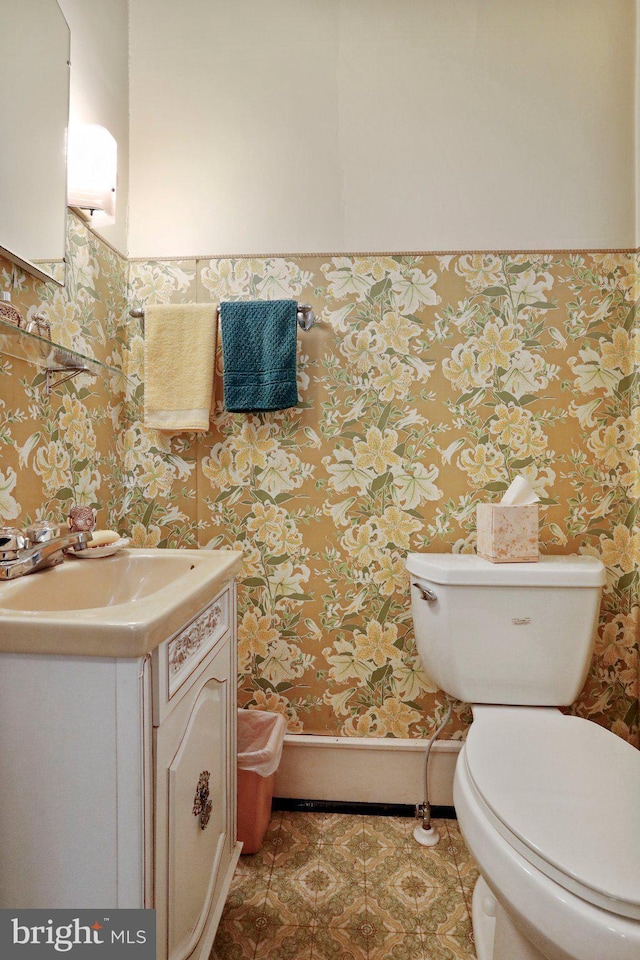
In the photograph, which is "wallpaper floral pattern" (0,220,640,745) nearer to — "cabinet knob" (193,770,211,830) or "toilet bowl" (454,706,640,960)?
"toilet bowl" (454,706,640,960)

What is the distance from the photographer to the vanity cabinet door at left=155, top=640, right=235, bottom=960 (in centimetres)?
72

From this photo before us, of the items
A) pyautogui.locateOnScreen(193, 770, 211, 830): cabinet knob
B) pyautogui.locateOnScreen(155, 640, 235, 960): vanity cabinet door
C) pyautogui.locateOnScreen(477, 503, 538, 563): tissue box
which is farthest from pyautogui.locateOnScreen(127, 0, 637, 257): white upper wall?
pyautogui.locateOnScreen(193, 770, 211, 830): cabinet knob

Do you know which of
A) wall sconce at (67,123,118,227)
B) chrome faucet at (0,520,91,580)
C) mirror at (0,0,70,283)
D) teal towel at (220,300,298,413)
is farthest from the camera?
teal towel at (220,300,298,413)

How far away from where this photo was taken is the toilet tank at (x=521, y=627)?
1248mm

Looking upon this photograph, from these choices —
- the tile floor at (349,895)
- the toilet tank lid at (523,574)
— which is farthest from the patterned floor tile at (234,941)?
the toilet tank lid at (523,574)

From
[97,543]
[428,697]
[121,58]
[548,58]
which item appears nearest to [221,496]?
[97,543]

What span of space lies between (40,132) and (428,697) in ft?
5.57

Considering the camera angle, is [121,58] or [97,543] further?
[121,58]

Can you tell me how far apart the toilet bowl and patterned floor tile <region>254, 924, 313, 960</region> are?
0.37 m

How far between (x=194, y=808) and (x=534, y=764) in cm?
62

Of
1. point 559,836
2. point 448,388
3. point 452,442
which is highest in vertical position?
point 448,388

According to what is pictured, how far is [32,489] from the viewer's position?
1.08 m

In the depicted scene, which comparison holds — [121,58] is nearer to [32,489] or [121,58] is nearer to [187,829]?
[32,489]

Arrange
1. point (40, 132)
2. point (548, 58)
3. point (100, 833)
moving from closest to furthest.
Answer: point (100, 833)
point (40, 132)
point (548, 58)
